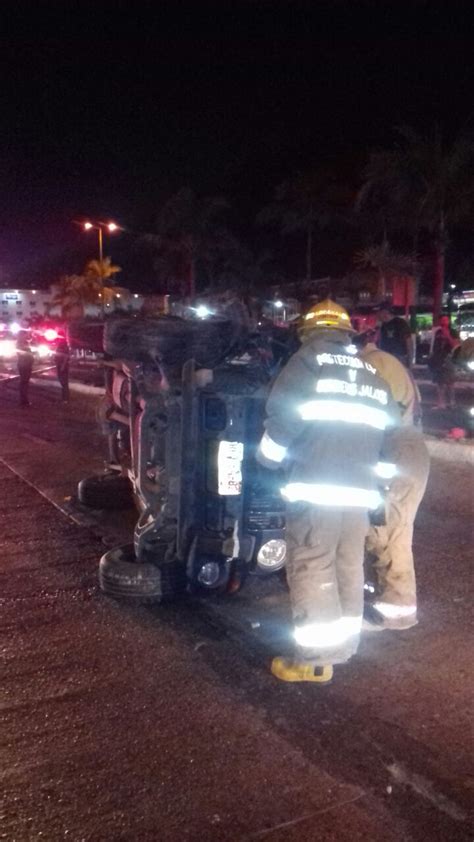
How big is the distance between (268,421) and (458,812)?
185 cm

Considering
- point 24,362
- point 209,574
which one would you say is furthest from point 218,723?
point 24,362

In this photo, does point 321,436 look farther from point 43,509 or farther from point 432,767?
Answer: point 43,509

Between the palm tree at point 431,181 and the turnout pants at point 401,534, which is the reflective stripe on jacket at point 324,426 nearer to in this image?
the turnout pants at point 401,534

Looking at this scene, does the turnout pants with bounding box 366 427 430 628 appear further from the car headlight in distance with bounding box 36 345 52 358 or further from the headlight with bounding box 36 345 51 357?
the headlight with bounding box 36 345 51 357

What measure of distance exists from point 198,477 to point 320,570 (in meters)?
1.14

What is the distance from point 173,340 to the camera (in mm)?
5512

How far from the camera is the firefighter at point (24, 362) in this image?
1538 centimetres

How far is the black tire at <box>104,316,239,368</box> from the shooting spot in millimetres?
5492

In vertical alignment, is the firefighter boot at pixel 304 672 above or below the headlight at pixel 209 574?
below

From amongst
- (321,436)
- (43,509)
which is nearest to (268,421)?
(321,436)

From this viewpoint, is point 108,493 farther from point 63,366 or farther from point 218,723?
point 63,366

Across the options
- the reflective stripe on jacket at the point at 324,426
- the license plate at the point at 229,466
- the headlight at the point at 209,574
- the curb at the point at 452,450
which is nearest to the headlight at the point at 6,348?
the curb at the point at 452,450

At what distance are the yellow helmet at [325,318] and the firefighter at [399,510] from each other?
444mm

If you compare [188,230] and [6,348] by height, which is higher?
[188,230]
